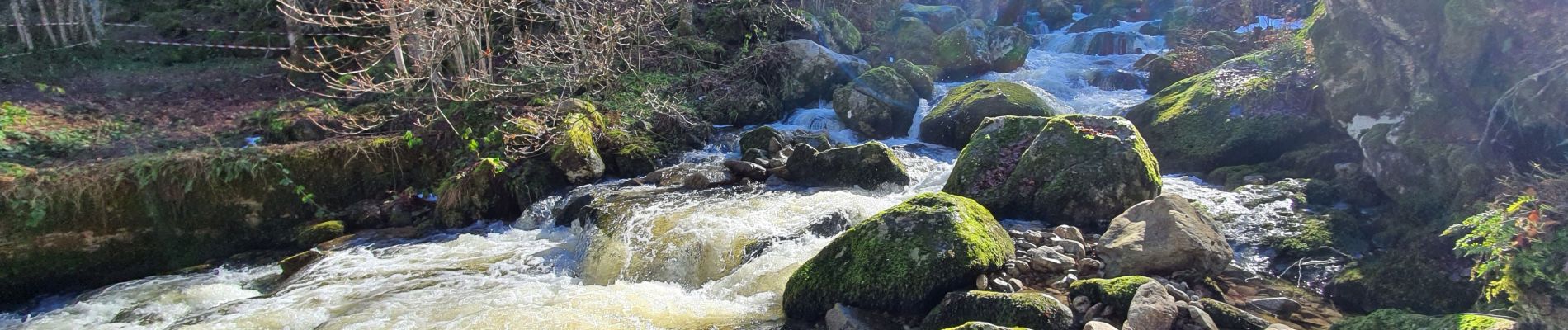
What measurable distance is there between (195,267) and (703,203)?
5934mm

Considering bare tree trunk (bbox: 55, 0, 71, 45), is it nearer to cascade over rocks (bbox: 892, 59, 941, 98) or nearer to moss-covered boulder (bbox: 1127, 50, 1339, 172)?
cascade over rocks (bbox: 892, 59, 941, 98)

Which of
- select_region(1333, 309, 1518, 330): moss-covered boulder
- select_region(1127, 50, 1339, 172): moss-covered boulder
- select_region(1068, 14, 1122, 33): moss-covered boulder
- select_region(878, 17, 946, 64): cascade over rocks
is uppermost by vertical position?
select_region(1068, 14, 1122, 33): moss-covered boulder

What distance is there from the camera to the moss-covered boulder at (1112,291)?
4.64 meters

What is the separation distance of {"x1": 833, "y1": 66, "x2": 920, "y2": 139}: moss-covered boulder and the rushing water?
3.99 m

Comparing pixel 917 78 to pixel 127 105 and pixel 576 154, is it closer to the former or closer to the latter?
pixel 576 154

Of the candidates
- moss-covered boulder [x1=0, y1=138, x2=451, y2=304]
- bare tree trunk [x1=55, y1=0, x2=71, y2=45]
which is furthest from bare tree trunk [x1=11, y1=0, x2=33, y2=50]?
moss-covered boulder [x1=0, y1=138, x2=451, y2=304]

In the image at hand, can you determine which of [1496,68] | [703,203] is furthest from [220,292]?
[1496,68]

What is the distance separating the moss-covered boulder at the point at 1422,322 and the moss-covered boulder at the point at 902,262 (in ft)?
7.17

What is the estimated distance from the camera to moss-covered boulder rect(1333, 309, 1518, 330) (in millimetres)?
3699

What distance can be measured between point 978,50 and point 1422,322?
50.9 ft

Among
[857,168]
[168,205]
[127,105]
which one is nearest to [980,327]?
[857,168]

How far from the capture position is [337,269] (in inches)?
293

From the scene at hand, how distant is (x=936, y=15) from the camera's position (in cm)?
2650

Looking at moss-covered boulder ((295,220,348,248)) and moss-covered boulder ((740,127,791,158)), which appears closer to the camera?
moss-covered boulder ((295,220,348,248))
